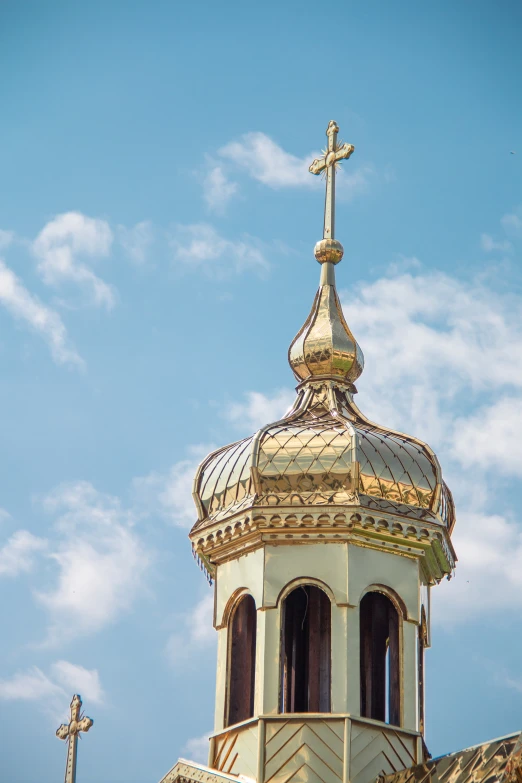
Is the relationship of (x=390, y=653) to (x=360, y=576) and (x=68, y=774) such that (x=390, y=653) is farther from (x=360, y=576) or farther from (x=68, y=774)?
(x=68, y=774)

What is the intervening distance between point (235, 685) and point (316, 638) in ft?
4.32

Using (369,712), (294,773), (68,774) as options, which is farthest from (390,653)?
(68,774)

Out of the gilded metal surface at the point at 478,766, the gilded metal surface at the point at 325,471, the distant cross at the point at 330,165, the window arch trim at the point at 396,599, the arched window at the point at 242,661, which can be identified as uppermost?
the distant cross at the point at 330,165

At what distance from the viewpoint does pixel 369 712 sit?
27750 mm

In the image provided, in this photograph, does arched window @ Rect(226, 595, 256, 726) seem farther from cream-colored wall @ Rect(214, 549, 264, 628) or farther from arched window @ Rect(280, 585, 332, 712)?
arched window @ Rect(280, 585, 332, 712)

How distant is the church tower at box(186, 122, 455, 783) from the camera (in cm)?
2659

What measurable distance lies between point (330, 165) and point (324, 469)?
651 centimetres

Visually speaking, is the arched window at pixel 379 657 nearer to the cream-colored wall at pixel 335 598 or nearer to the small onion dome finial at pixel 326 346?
the cream-colored wall at pixel 335 598

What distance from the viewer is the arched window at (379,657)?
90.4 ft

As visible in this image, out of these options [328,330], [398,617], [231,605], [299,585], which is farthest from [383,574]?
[328,330]

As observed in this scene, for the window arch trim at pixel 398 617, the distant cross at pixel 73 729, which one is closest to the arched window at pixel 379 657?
the window arch trim at pixel 398 617

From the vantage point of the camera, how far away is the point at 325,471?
28016 mm

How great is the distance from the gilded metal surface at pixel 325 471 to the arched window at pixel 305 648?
1.43m

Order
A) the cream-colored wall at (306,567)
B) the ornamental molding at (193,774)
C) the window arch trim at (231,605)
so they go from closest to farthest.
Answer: the ornamental molding at (193,774), the cream-colored wall at (306,567), the window arch trim at (231,605)
